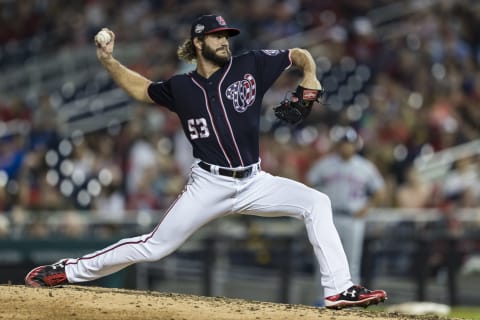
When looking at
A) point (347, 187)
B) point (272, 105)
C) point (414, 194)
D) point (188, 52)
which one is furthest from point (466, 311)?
point (188, 52)

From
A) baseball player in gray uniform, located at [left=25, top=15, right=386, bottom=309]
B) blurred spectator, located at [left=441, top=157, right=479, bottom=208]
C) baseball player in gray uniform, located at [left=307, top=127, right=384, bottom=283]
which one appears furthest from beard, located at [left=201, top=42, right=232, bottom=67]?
blurred spectator, located at [left=441, top=157, right=479, bottom=208]

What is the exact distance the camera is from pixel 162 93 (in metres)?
7.54

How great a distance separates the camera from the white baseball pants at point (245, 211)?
7.29 metres

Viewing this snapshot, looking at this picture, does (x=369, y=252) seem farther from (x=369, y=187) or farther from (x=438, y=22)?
(x=438, y=22)

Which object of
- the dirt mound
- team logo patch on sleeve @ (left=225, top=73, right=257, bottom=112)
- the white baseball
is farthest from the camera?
the white baseball

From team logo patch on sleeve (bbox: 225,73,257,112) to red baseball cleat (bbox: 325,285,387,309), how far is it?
131cm

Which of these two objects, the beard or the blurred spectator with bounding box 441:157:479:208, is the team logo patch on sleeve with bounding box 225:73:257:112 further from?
the blurred spectator with bounding box 441:157:479:208

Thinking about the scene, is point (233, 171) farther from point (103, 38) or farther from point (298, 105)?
point (103, 38)

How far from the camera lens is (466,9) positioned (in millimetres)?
16922

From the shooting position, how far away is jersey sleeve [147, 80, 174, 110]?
751cm

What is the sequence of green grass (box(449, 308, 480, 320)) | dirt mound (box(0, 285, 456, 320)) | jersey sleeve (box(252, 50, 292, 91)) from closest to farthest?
dirt mound (box(0, 285, 456, 320)) → jersey sleeve (box(252, 50, 292, 91)) → green grass (box(449, 308, 480, 320))

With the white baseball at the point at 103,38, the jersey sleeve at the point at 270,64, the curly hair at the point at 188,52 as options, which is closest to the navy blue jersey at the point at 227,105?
the jersey sleeve at the point at 270,64

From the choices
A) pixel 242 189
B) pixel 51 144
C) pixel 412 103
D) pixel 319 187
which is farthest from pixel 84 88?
pixel 242 189

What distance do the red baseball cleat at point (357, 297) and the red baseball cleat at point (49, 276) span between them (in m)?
1.80
